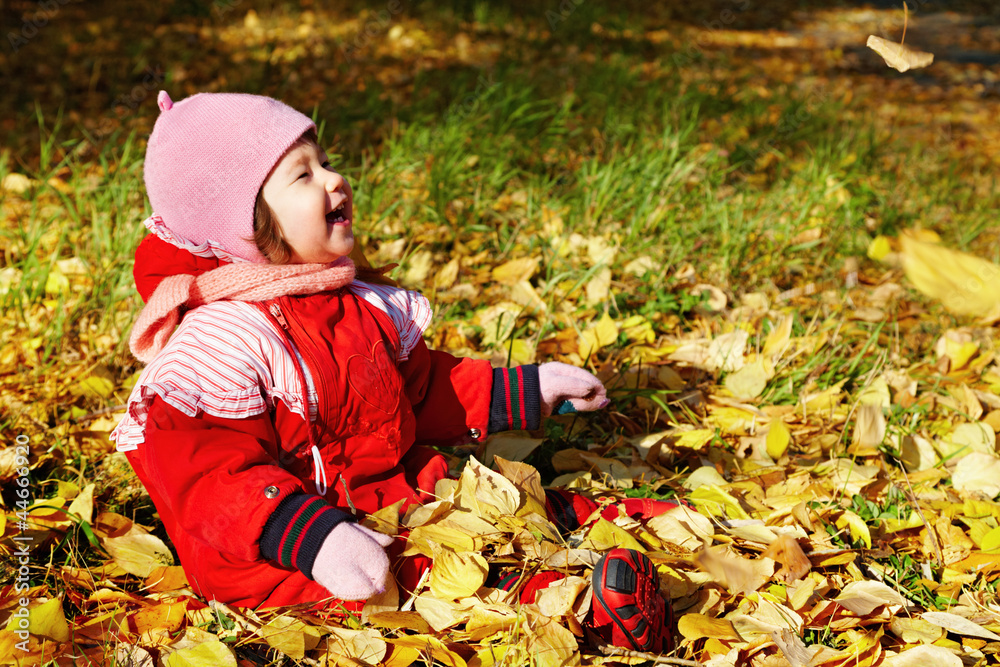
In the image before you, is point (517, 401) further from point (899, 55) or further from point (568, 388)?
point (899, 55)

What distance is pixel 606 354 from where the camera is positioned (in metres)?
2.38

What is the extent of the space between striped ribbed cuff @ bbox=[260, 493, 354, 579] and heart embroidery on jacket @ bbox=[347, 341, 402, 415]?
27 centimetres

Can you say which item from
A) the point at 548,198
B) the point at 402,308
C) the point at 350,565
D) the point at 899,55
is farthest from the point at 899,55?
the point at 548,198

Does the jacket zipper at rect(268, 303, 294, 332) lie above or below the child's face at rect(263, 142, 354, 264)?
below

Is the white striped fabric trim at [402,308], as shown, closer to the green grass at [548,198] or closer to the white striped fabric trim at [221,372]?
the white striped fabric trim at [221,372]

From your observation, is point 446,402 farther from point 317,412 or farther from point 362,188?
point 362,188

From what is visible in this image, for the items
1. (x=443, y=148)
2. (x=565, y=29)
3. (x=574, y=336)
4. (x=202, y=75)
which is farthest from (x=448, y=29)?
(x=574, y=336)

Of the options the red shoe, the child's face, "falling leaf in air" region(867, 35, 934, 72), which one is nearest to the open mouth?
the child's face

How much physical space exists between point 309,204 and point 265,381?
33 cm

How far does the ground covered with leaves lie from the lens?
4.78ft

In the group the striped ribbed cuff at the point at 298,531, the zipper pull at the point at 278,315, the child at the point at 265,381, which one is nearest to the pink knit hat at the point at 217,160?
the child at the point at 265,381

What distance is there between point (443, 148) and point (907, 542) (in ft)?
6.79

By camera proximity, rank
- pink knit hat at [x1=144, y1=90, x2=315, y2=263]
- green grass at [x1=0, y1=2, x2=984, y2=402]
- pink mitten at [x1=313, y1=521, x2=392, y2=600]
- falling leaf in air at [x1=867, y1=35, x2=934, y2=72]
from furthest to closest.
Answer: green grass at [x1=0, y1=2, x2=984, y2=402]
pink knit hat at [x1=144, y1=90, x2=315, y2=263]
pink mitten at [x1=313, y1=521, x2=392, y2=600]
falling leaf in air at [x1=867, y1=35, x2=934, y2=72]

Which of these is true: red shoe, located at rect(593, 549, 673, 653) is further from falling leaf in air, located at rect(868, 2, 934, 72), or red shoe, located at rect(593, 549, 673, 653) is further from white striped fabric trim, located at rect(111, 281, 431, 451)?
falling leaf in air, located at rect(868, 2, 934, 72)
